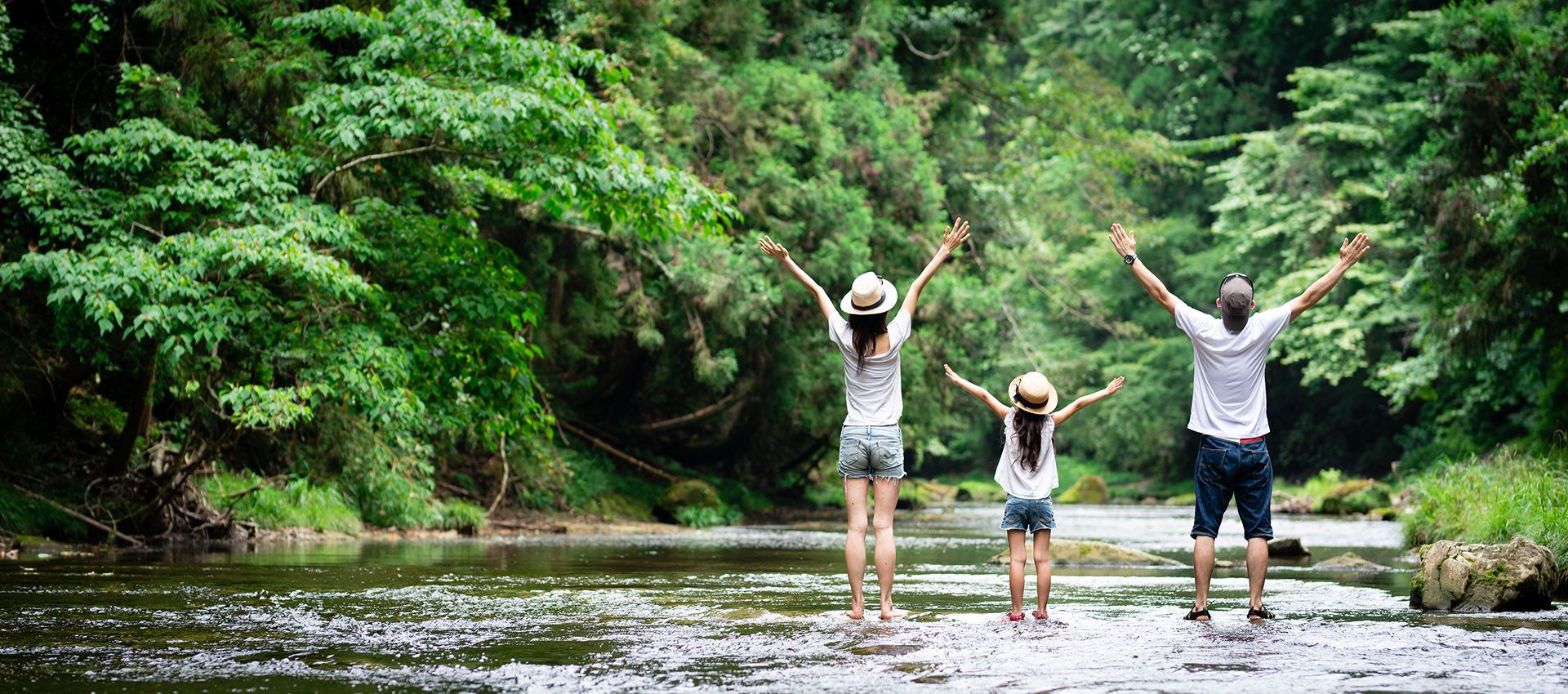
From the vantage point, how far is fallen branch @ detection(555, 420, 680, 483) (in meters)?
27.0

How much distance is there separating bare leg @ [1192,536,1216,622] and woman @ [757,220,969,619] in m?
1.75

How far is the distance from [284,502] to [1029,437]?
11.9 meters

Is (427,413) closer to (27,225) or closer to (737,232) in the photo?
(27,225)

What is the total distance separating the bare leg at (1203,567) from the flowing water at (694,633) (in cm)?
18

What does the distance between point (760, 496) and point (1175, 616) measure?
73.8 feet

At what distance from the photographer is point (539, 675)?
240 inches

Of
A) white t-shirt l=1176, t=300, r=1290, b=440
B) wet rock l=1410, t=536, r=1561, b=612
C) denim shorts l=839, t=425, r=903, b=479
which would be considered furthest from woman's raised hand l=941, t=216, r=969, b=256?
wet rock l=1410, t=536, r=1561, b=612

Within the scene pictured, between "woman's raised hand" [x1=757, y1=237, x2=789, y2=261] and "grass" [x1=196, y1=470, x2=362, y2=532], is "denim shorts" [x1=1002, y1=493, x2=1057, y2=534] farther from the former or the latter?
"grass" [x1=196, y1=470, x2=362, y2=532]

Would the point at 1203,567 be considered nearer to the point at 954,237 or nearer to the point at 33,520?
Result: the point at 954,237

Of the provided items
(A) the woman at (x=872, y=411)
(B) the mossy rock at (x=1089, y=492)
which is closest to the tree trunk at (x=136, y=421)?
(A) the woman at (x=872, y=411)

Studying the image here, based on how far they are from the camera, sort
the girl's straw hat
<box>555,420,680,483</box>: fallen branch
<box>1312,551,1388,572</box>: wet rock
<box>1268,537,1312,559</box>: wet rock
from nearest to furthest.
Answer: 1. the girl's straw hat
2. <box>1312,551,1388,572</box>: wet rock
3. <box>1268,537,1312,559</box>: wet rock
4. <box>555,420,680,483</box>: fallen branch

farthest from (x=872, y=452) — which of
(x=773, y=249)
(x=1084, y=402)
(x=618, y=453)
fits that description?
(x=618, y=453)

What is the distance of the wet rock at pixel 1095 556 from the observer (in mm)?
14570

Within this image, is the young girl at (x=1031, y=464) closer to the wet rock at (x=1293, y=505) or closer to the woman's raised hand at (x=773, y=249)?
the woman's raised hand at (x=773, y=249)
